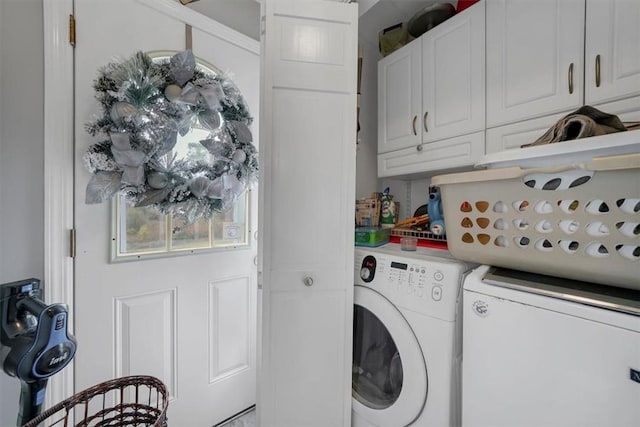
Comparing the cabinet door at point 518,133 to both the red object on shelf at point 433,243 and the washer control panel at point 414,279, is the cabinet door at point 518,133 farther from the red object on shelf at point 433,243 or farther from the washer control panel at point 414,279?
the washer control panel at point 414,279

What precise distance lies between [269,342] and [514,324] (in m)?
0.88

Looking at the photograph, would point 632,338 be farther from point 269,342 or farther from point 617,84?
point 269,342

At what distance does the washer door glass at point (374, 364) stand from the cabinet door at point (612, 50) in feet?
3.82

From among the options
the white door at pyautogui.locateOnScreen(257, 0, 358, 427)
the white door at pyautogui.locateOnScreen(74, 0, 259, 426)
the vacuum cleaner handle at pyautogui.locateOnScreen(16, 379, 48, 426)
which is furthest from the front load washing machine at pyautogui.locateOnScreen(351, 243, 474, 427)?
the vacuum cleaner handle at pyautogui.locateOnScreen(16, 379, 48, 426)

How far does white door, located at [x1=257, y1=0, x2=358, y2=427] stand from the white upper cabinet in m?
0.47

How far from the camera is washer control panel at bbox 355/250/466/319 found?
0.87 m

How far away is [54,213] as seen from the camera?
1.00m

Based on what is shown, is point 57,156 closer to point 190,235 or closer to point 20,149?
point 20,149

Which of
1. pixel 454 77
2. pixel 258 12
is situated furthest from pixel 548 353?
pixel 258 12

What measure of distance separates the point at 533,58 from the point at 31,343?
1973 millimetres

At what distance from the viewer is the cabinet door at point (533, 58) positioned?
91 centimetres

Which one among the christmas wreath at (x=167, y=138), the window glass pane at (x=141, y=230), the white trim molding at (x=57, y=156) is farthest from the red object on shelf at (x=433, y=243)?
the white trim molding at (x=57, y=156)

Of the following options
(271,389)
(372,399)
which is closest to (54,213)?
(271,389)

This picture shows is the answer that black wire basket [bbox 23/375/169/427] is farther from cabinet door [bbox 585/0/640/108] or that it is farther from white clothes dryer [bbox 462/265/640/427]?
cabinet door [bbox 585/0/640/108]
